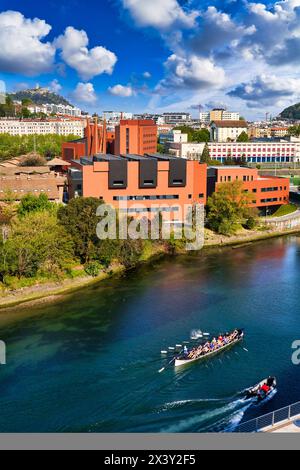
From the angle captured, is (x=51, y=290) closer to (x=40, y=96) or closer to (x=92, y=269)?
(x=92, y=269)

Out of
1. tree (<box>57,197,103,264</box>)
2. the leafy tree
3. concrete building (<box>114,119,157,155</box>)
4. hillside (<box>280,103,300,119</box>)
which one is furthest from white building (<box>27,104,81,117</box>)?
tree (<box>57,197,103,264</box>)

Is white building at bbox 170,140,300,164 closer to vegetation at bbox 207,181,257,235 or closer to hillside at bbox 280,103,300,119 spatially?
vegetation at bbox 207,181,257,235

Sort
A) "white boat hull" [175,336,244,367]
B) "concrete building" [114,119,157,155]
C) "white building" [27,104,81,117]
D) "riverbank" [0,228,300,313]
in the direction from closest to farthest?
"white boat hull" [175,336,244,367] → "riverbank" [0,228,300,313] → "concrete building" [114,119,157,155] → "white building" [27,104,81,117]

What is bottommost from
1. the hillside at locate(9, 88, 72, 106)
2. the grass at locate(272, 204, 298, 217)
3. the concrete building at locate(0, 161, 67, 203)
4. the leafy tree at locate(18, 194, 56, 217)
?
the grass at locate(272, 204, 298, 217)

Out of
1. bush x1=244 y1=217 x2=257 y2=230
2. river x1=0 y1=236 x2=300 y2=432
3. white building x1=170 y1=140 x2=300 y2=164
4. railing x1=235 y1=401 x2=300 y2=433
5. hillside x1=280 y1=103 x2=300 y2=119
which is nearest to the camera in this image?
railing x1=235 y1=401 x2=300 y2=433

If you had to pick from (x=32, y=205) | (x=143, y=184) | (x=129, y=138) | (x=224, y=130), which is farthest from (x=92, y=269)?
(x=224, y=130)

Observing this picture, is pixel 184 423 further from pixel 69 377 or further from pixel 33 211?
pixel 33 211

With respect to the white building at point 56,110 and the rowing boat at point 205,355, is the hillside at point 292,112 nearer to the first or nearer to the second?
the white building at point 56,110
